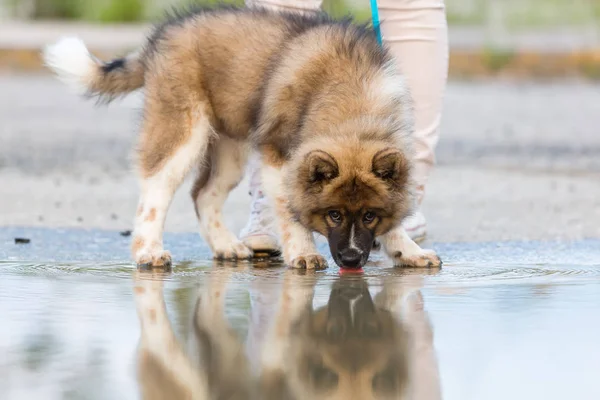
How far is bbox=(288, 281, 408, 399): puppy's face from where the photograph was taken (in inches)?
128

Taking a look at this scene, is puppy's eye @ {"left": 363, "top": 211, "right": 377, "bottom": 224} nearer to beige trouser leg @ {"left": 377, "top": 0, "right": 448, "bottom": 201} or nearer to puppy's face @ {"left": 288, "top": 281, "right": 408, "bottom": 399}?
puppy's face @ {"left": 288, "top": 281, "right": 408, "bottom": 399}

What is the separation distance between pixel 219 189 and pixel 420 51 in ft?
4.10

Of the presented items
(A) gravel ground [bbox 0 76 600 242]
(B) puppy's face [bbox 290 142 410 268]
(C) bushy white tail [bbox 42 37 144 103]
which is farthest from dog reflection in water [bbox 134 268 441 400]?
(A) gravel ground [bbox 0 76 600 242]

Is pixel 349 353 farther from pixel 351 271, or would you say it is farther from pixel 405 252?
pixel 405 252

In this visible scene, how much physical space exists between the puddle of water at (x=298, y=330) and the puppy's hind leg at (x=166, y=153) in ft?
1.12

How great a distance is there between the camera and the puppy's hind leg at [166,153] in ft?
19.8

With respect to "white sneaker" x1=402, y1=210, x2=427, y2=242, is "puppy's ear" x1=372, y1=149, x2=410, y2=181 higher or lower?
higher

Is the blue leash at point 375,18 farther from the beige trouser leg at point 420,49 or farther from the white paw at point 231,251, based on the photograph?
the white paw at point 231,251

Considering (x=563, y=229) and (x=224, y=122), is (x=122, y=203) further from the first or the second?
(x=563, y=229)

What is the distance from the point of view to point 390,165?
5375 millimetres

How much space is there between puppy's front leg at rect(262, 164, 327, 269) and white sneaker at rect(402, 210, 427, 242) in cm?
82

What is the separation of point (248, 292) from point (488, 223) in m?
2.66

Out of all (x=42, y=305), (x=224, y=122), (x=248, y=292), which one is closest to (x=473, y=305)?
(x=248, y=292)

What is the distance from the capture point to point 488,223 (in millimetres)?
7180
